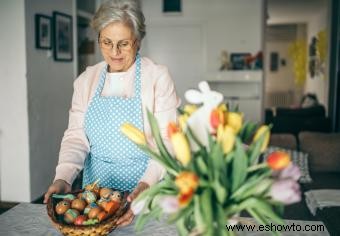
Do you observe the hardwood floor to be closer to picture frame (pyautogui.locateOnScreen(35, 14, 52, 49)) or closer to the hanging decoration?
picture frame (pyautogui.locateOnScreen(35, 14, 52, 49))

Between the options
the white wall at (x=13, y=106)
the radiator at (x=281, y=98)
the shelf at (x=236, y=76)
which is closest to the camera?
the white wall at (x=13, y=106)

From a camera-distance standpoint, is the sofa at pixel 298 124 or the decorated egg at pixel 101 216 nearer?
the decorated egg at pixel 101 216

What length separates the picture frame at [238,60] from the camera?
6.94 metres

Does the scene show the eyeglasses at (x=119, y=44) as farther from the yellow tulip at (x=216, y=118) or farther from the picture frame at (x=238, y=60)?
the picture frame at (x=238, y=60)

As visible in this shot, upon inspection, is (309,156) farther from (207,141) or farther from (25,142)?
(207,141)

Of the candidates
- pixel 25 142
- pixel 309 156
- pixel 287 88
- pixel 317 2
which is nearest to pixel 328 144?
pixel 309 156

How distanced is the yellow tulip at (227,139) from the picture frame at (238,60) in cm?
620

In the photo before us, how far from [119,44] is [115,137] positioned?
37cm

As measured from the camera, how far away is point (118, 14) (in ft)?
5.16

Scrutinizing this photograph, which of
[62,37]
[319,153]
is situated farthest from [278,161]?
Result: [62,37]

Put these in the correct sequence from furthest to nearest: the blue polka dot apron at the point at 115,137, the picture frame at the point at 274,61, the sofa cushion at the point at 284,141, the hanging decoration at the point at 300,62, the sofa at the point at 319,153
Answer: the picture frame at the point at 274,61, the hanging decoration at the point at 300,62, the sofa cushion at the point at 284,141, the sofa at the point at 319,153, the blue polka dot apron at the point at 115,137

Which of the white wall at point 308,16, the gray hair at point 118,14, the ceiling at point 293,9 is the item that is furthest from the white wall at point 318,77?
the gray hair at point 118,14

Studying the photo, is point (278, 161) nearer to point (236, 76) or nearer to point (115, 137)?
point (115, 137)

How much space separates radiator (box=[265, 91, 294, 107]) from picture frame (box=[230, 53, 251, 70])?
643 cm
